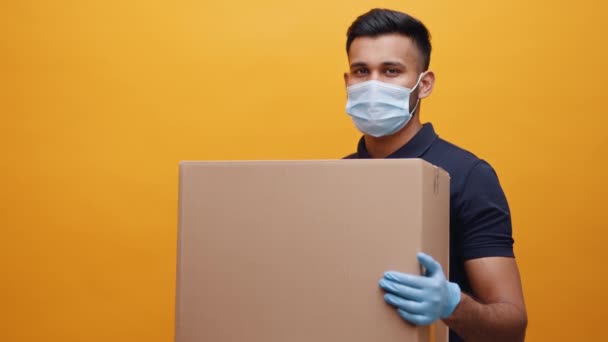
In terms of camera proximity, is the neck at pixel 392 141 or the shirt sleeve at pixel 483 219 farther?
the neck at pixel 392 141

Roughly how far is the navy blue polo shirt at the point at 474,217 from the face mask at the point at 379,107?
6.2 inches

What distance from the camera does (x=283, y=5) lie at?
2066mm

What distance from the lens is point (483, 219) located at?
1.36 metres

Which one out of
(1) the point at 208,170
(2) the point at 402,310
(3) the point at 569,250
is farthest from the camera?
(3) the point at 569,250

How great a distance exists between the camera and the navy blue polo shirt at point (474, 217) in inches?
52.9

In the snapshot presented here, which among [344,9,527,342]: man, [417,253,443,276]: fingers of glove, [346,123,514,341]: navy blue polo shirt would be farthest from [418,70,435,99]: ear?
[417,253,443,276]: fingers of glove

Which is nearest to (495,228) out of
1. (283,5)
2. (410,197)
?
(410,197)

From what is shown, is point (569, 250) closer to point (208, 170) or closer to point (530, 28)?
point (530, 28)

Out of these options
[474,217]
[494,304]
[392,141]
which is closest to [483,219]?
[474,217]

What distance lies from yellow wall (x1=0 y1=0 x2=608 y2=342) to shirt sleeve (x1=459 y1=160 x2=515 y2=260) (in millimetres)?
605

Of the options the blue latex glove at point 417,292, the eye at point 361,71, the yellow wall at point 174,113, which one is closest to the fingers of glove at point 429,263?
the blue latex glove at point 417,292

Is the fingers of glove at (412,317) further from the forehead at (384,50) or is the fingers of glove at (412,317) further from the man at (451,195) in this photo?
the forehead at (384,50)

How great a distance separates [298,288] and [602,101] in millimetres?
1266

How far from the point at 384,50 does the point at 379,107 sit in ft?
0.43
